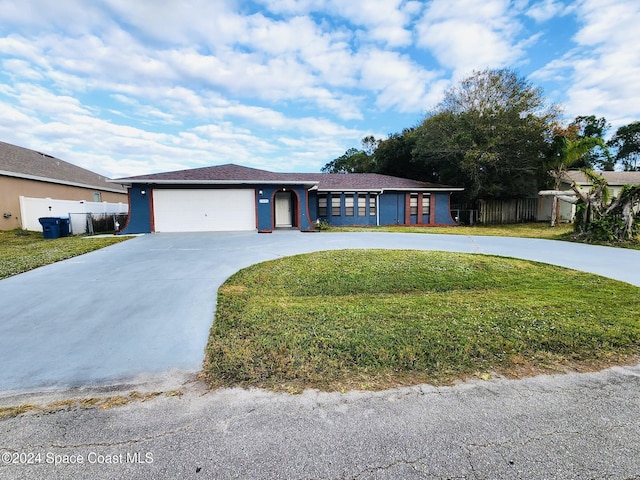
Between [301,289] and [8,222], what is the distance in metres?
16.5

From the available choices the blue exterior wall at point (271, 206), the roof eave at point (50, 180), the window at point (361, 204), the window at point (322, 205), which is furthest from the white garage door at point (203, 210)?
the window at point (361, 204)

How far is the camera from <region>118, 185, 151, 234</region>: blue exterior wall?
539 inches

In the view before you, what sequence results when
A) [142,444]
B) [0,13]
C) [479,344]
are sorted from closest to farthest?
[142,444] < [479,344] < [0,13]

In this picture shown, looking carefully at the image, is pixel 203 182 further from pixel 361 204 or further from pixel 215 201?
pixel 361 204

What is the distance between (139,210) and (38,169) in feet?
26.3

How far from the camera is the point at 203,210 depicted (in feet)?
47.2

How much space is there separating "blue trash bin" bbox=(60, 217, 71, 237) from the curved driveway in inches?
261

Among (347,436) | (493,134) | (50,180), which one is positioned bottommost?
(347,436)

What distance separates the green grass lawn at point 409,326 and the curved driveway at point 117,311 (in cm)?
47

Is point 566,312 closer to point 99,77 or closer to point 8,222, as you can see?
point 99,77

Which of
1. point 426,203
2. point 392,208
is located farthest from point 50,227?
point 426,203

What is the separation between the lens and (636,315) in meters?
3.98

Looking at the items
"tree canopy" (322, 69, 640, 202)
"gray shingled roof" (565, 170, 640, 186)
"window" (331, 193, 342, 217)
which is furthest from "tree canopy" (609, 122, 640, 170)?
"window" (331, 193, 342, 217)

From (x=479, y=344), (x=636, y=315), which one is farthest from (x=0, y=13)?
(x=636, y=315)
